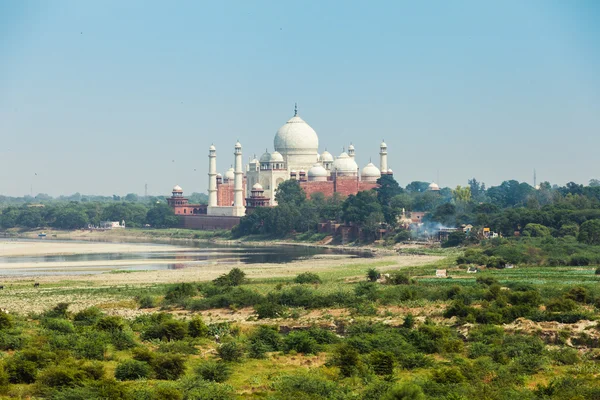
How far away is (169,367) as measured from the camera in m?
22.0

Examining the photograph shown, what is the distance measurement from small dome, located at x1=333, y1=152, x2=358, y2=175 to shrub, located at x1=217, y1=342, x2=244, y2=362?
8366 centimetres

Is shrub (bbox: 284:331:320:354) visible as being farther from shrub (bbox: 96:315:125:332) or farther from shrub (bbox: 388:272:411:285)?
shrub (bbox: 388:272:411:285)

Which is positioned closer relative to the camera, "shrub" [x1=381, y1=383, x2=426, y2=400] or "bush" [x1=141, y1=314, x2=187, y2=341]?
"shrub" [x1=381, y1=383, x2=426, y2=400]

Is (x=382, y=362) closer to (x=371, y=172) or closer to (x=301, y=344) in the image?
(x=301, y=344)

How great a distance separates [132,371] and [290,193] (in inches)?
3033

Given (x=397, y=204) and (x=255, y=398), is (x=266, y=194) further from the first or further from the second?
(x=255, y=398)

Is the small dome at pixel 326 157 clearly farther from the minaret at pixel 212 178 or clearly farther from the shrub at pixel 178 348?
the shrub at pixel 178 348

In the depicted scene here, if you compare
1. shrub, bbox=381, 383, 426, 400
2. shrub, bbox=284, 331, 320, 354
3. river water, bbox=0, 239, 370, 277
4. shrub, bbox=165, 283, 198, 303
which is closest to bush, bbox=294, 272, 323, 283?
shrub, bbox=165, 283, 198, 303

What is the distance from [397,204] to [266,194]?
21.5 metres

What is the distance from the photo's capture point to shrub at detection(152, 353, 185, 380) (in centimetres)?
2184

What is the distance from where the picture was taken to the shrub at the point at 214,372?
2164 centimetres

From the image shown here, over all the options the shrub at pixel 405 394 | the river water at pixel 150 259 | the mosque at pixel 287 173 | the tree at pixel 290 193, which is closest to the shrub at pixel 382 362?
the shrub at pixel 405 394

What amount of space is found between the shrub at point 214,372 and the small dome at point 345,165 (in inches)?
3396

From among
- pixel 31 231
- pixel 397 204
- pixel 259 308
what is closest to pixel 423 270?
pixel 259 308
